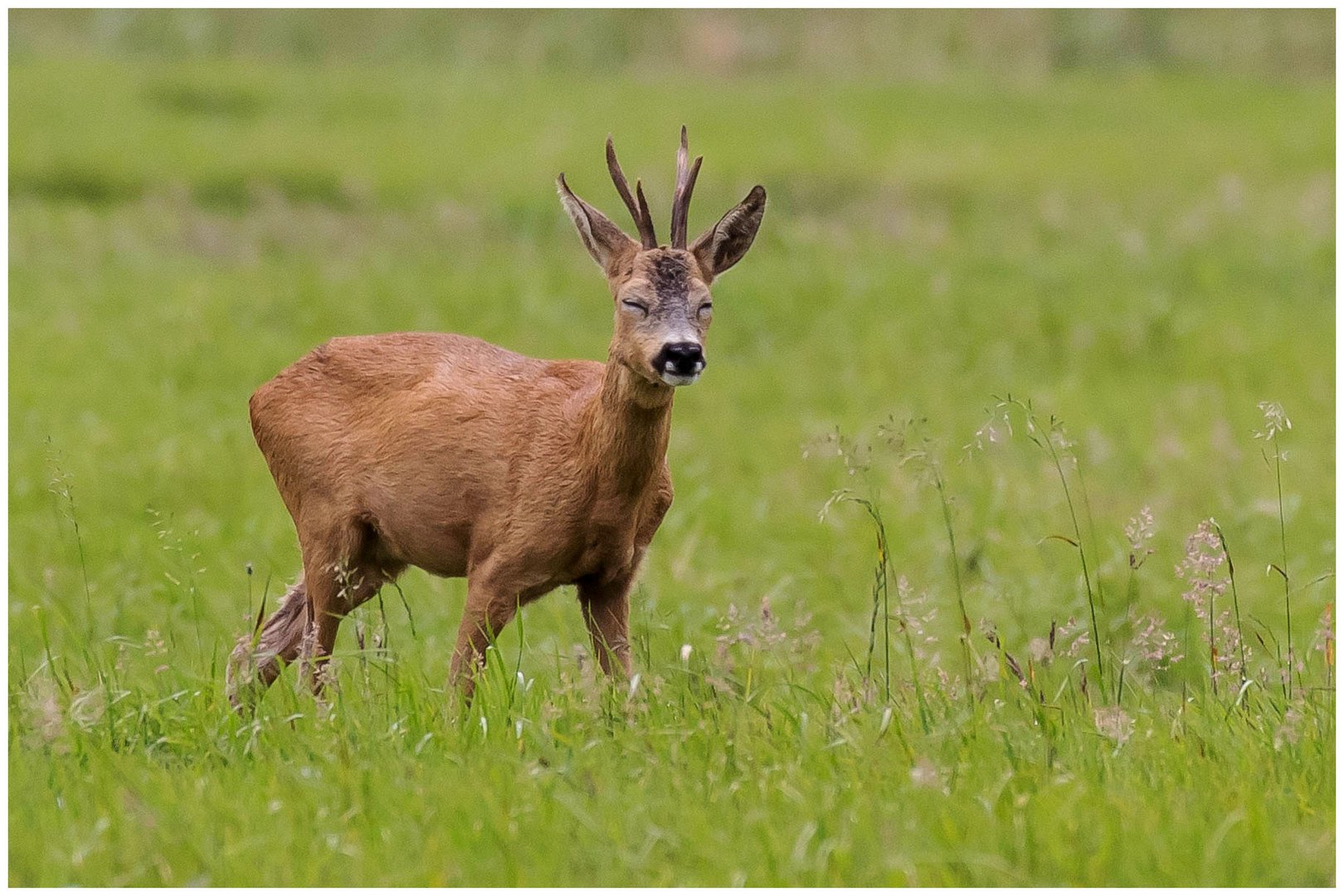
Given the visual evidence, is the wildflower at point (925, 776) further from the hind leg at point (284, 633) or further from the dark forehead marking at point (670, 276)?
the hind leg at point (284, 633)

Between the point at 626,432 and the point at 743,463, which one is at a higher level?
the point at 626,432

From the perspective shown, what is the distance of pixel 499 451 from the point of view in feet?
17.7

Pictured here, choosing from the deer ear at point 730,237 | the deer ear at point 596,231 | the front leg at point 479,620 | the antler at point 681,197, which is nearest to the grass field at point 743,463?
the front leg at point 479,620

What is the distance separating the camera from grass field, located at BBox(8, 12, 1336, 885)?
4.36m

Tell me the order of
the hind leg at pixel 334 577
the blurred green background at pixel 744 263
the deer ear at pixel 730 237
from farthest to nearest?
the blurred green background at pixel 744 263 < the hind leg at pixel 334 577 < the deer ear at pixel 730 237

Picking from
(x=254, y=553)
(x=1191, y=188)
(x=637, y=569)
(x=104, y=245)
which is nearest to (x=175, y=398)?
(x=254, y=553)

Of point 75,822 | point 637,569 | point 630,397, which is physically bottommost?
point 75,822

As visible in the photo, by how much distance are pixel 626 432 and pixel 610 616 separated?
57cm

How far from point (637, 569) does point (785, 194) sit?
12071 mm

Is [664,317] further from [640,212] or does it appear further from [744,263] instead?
[744,263]

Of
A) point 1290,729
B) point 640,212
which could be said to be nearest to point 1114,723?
point 1290,729

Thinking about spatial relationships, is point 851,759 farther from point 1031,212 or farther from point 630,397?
point 1031,212

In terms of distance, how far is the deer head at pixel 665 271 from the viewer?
4875 mm

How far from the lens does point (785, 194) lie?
17234 millimetres
